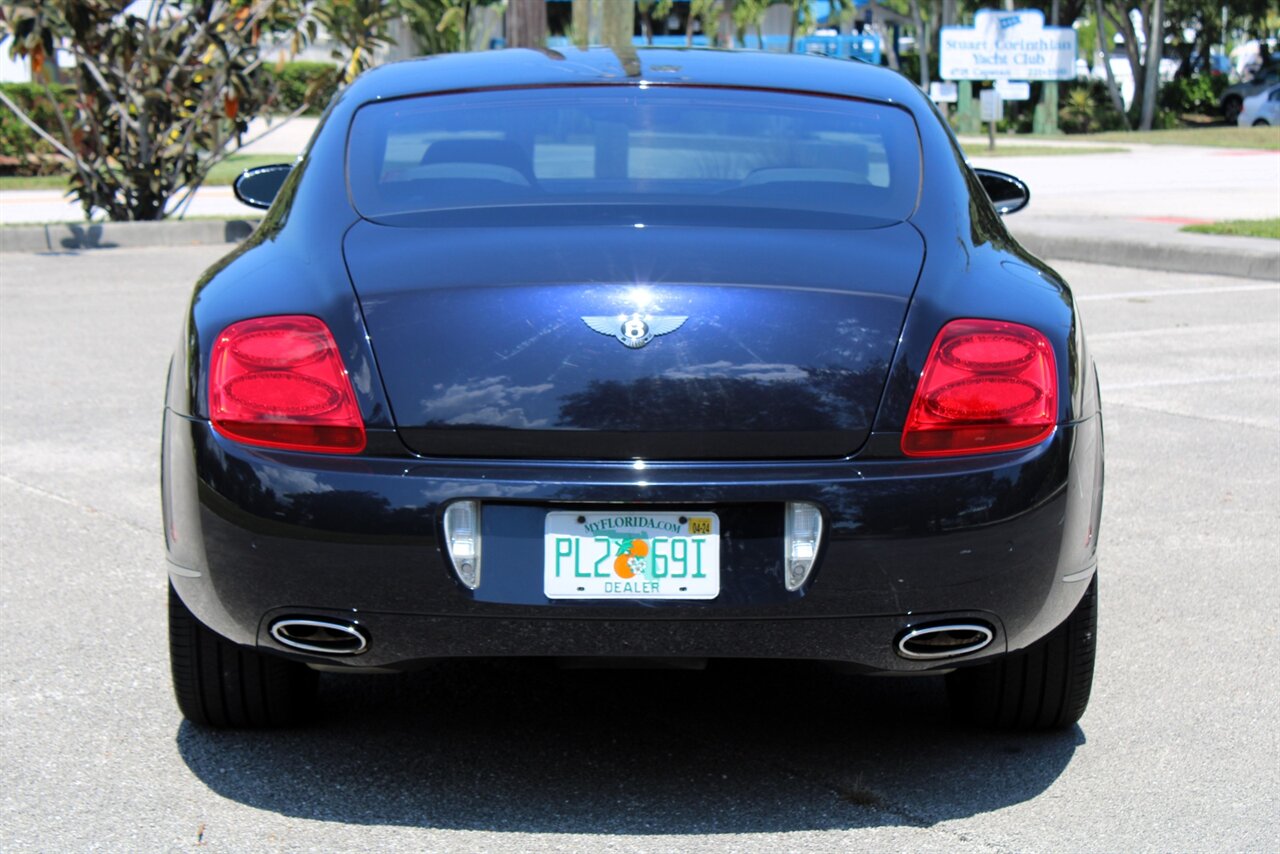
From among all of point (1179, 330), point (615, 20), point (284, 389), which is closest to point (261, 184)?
point (284, 389)

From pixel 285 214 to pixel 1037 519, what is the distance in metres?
1.65

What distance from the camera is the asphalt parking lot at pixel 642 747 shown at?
320 centimetres

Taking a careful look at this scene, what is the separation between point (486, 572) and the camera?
3004mm

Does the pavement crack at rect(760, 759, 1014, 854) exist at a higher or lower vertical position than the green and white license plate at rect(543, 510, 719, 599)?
lower

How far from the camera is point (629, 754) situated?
359 cm

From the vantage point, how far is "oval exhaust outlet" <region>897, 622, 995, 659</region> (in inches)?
123

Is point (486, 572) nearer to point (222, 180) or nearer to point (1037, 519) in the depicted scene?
point (1037, 519)

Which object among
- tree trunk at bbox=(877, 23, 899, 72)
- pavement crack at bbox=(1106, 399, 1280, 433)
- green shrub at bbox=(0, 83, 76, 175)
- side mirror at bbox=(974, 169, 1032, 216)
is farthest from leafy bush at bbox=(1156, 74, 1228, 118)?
side mirror at bbox=(974, 169, 1032, 216)

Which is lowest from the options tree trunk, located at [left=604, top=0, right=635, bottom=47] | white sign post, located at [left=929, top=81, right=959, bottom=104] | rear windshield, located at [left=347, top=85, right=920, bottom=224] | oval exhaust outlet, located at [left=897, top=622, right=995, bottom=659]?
white sign post, located at [left=929, top=81, right=959, bottom=104]

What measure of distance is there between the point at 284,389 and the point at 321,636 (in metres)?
0.45

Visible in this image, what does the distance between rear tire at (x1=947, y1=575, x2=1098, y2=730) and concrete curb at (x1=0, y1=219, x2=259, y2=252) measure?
1139cm

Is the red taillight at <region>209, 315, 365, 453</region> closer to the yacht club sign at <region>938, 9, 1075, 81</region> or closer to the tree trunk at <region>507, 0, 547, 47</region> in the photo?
the tree trunk at <region>507, 0, 547, 47</region>

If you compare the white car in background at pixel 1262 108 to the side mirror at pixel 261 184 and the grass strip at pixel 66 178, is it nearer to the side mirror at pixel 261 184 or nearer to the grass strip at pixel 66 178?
the grass strip at pixel 66 178

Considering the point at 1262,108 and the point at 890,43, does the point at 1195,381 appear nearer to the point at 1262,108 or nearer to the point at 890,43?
the point at 1262,108
